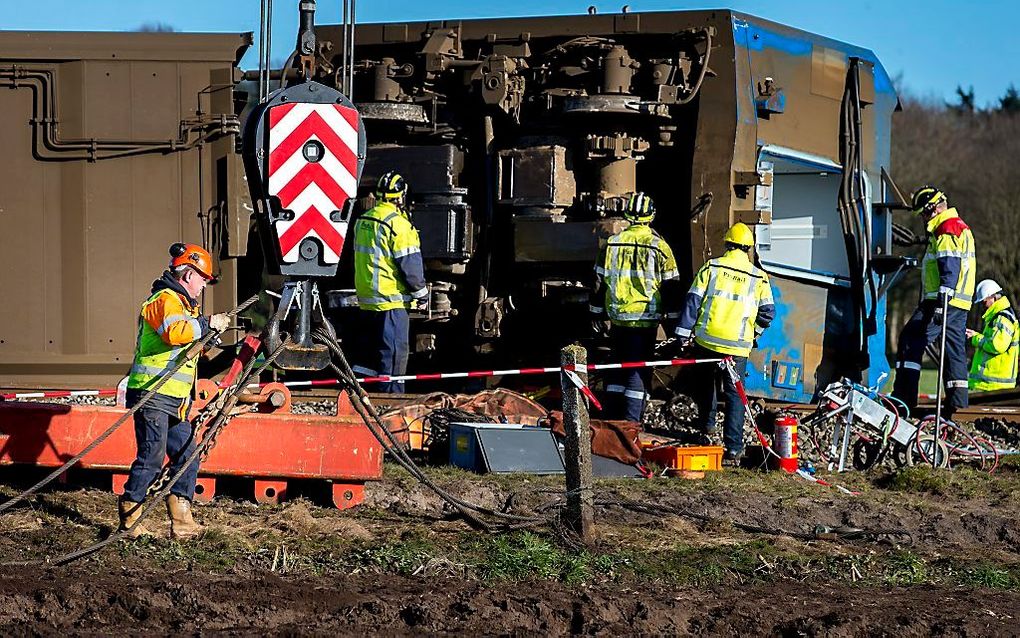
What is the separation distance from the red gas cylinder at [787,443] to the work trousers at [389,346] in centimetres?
310

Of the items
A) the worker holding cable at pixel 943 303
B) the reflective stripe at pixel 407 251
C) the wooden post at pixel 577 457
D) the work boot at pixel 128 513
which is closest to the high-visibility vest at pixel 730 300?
the worker holding cable at pixel 943 303

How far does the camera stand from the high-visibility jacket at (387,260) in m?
12.2

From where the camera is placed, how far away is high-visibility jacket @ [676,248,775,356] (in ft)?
37.8

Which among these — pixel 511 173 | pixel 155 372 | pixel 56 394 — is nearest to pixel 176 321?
pixel 155 372

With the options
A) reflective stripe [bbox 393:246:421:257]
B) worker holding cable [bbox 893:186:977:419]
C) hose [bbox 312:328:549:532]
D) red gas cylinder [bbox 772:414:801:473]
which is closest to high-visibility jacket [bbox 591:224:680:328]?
red gas cylinder [bbox 772:414:801:473]

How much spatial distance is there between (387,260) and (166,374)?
4.47m

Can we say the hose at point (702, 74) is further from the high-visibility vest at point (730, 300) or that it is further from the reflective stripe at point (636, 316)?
the reflective stripe at point (636, 316)

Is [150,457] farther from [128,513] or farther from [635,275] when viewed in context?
[635,275]

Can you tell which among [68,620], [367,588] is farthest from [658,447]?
[68,620]

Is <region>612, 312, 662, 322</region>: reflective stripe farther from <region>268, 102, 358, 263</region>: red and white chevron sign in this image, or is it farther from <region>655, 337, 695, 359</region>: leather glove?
<region>268, 102, 358, 263</region>: red and white chevron sign

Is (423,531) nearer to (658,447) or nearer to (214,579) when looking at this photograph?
(214,579)

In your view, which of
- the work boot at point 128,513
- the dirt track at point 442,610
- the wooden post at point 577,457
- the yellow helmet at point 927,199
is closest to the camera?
the dirt track at point 442,610

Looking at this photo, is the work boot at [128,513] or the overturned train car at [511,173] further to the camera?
the overturned train car at [511,173]

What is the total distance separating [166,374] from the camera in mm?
8008
